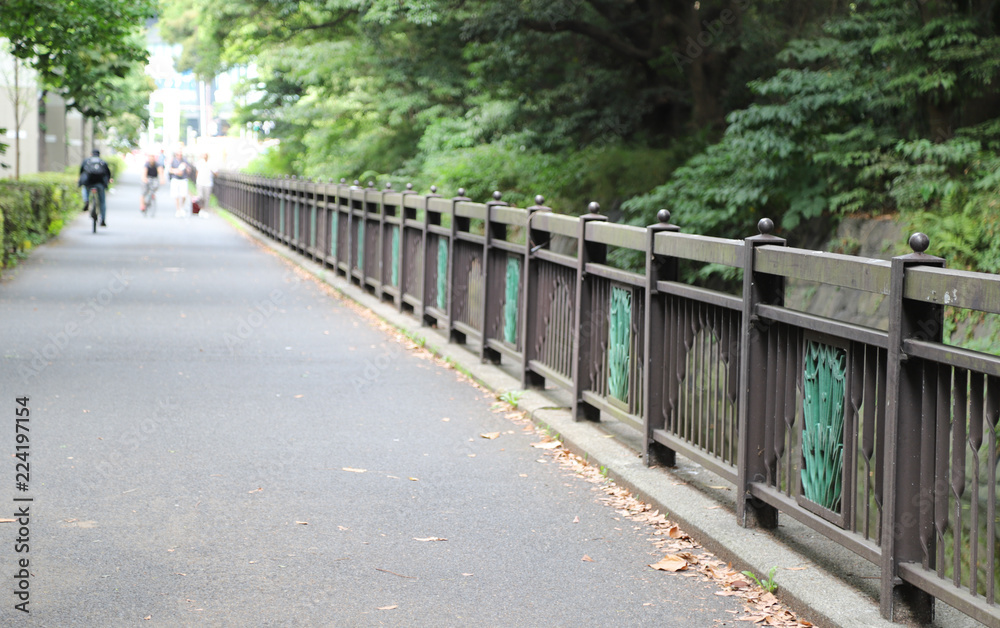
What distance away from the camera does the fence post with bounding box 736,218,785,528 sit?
515 cm

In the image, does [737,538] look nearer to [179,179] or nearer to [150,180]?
[150,180]

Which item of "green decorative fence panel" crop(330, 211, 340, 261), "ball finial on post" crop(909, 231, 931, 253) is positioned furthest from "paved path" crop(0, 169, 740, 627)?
"green decorative fence panel" crop(330, 211, 340, 261)

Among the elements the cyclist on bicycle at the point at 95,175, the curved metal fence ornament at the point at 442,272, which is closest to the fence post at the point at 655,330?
the curved metal fence ornament at the point at 442,272

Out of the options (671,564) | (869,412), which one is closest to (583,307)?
(671,564)

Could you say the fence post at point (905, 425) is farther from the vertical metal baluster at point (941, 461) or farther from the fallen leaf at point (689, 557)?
the fallen leaf at point (689, 557)

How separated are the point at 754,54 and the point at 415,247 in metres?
9.32

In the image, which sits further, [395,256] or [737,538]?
[395,256]

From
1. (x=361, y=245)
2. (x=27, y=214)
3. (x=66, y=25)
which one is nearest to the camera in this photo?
(x=66, y=25)

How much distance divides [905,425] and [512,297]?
211 inches

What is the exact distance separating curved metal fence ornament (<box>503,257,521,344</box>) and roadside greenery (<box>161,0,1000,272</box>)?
5.03 metres

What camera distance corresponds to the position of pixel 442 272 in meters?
11.7

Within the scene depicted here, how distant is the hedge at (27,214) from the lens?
59.4 feet

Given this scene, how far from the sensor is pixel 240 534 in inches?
209

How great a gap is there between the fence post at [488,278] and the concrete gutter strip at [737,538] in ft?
4.51
